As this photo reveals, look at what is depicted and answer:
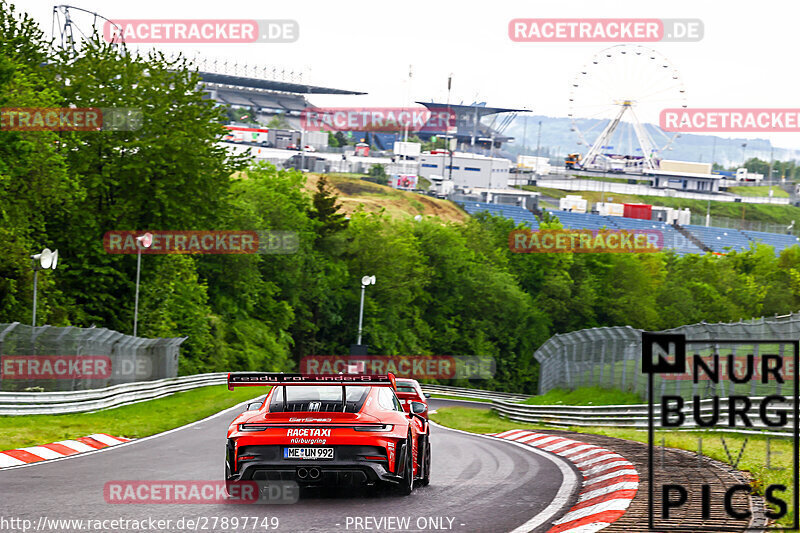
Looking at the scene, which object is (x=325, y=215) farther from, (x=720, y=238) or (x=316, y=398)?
(x=720, y=238)

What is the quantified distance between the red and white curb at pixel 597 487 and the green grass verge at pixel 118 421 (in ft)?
28.3

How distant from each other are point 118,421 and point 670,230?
141m

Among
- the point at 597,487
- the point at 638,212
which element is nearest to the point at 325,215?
the point at 597,487

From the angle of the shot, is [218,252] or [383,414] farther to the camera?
[218,252]

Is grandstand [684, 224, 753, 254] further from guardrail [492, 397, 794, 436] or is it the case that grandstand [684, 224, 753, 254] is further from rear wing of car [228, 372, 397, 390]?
rear wing of car [228, 372, 397, 390]

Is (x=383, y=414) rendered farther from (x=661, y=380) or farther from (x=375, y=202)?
(x=375, y=202)

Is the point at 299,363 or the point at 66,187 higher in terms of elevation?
the point at 66,187

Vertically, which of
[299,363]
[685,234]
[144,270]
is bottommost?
[299,363]

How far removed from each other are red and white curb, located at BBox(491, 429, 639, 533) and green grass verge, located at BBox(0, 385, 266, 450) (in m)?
8.64

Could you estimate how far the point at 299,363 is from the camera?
82.4 metres

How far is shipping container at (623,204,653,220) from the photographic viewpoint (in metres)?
171

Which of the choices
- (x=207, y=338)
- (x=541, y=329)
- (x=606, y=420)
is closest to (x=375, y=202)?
(x=541, y=329)

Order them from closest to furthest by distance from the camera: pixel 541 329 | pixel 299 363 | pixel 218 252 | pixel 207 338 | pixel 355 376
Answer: pixel 355 376
pixel 207 338
pixel 218 252
pixel 299 363
pixel 541 329

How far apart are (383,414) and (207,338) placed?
50.9 meters
